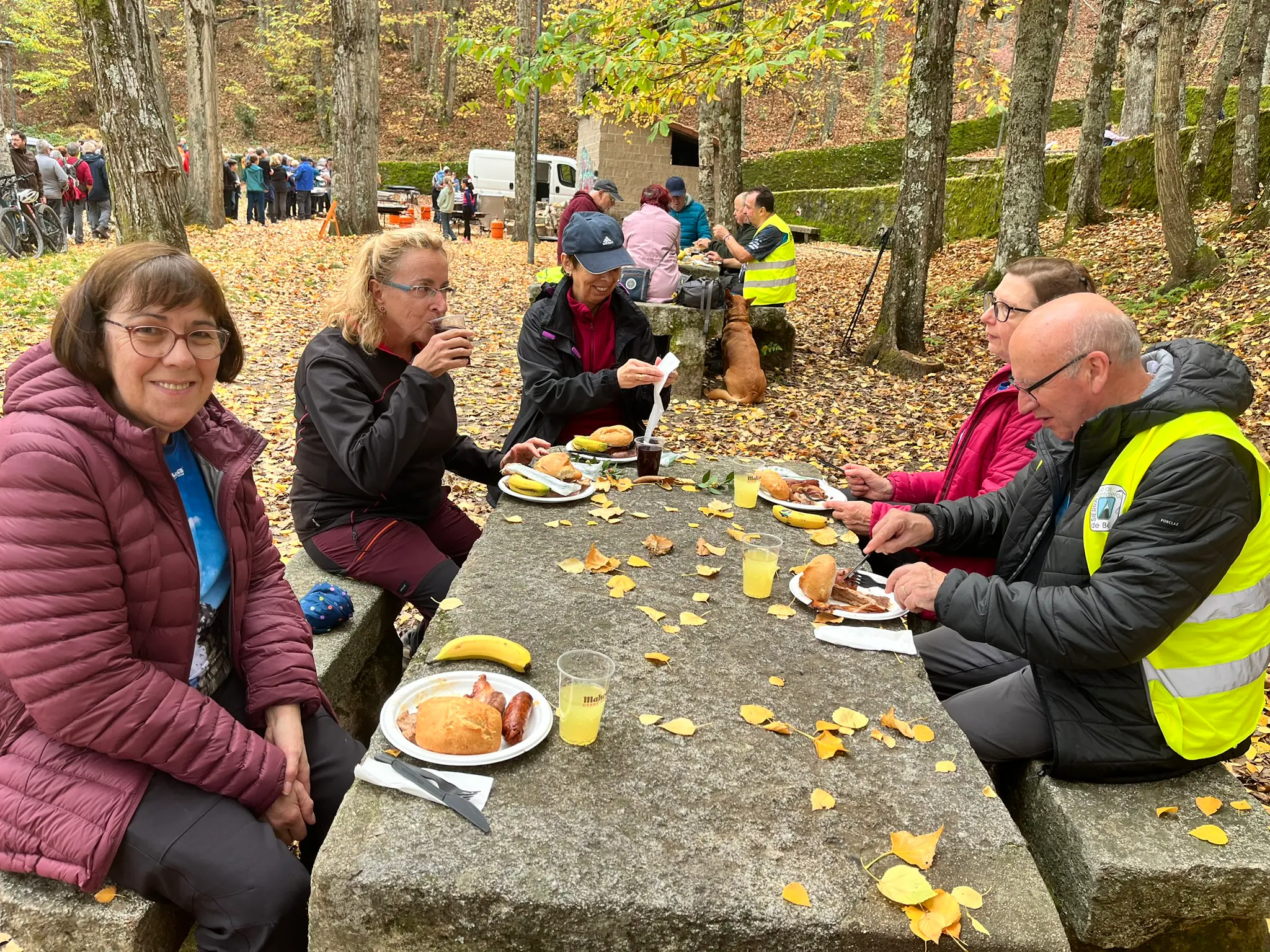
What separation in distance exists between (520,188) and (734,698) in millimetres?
20202

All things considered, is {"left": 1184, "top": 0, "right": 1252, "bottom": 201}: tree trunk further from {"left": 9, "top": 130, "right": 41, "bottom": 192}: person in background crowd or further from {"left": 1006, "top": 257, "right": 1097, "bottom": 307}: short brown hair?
{"left": 9, "top": 130, "right": 41, "bottom": 192}: person in background crowd

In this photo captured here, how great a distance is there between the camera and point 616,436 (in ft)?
12.8

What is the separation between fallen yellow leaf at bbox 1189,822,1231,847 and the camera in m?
1.94

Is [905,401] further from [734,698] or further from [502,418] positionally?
[734,698]

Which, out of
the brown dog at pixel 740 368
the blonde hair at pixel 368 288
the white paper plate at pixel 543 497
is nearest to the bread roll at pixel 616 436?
the white paper plate at pixel 543 497

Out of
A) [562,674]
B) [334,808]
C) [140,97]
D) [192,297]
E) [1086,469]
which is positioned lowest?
[334,808]

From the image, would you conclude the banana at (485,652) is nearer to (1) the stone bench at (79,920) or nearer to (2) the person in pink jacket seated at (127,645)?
(2) the person in pink jacket seated at (127,645)

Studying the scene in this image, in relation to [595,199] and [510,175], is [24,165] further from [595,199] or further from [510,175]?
[510,175]

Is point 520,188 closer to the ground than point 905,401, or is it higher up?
higher up

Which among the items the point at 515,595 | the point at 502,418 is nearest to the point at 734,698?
the point at 515,595

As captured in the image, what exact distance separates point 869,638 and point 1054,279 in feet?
5.59

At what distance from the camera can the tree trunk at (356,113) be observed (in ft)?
55.9

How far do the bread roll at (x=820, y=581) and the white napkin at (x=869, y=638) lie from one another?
0.14m

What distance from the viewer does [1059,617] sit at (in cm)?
212
